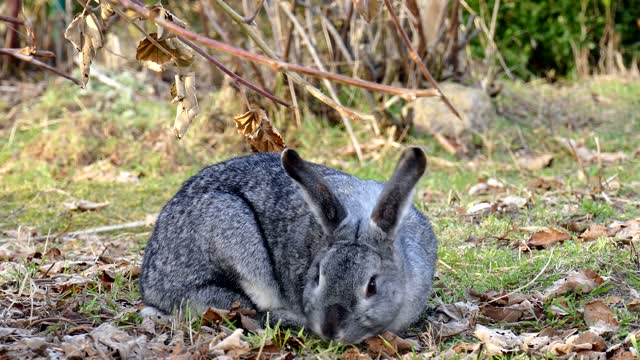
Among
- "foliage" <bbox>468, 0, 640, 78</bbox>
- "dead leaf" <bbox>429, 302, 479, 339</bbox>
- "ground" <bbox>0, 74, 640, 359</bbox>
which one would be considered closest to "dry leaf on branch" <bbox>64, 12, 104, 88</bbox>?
"ground" <bbox>0, 74, 640, 359</bbox>

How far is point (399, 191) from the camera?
14.5 feet

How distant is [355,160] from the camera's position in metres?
9.27

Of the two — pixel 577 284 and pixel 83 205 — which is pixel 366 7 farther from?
pixel 83 205

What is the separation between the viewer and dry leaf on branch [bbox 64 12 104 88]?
3957 millimetres

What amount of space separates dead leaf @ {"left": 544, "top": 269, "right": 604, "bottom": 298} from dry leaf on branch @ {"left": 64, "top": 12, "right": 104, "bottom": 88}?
2.72m

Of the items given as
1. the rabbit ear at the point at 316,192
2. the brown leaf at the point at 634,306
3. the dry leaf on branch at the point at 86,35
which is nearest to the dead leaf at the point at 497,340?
the brown leaf at the point at 634,306

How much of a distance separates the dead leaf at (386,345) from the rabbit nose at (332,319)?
37 centimetres

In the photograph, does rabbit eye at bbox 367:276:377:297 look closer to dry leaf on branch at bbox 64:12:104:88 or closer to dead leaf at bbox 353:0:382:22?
dead leaf at bbox 353:0:382:22

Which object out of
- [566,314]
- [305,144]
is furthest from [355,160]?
[566,314]

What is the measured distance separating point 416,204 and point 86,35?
404 centimetres

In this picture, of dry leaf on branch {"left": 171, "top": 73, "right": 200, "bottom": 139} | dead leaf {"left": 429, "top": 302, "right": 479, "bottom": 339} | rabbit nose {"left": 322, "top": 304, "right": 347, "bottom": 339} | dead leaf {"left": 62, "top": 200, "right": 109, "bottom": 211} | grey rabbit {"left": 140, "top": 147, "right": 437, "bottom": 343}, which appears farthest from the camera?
dead leaf {"left": 62, "top": 200, "right": 109, "bottom": 211}

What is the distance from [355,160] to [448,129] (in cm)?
122

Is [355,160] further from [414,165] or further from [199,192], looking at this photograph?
[414,165]

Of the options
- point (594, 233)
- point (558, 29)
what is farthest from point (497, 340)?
point (558, 29)
